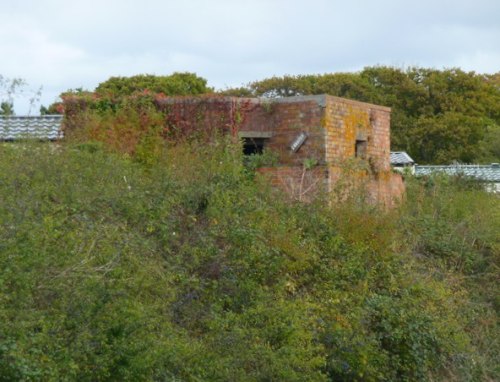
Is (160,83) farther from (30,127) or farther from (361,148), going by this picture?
(30,127)

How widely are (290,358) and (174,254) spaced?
236 cm

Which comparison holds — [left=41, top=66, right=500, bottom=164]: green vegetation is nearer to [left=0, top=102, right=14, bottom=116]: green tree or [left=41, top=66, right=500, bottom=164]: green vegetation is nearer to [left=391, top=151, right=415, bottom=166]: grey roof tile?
[left=391, top=151, right=415, bottom=166]: grey roof tile

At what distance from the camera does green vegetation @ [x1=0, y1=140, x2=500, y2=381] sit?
8461 millimetres

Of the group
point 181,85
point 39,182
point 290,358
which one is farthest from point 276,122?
point 181,85

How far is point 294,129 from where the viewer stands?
16906 millimetres

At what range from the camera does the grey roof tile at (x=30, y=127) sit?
14008mm

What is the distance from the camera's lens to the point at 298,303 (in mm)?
11609

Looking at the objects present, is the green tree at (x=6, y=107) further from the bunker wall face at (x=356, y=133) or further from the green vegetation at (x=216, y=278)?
the bunker wall face at (x=356, y=133)

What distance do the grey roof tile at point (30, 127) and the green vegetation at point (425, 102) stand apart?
30.5m

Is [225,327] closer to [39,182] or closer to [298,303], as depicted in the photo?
[298,303]

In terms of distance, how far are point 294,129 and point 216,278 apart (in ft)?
19.0

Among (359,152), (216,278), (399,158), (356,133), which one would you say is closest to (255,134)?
(356,133)

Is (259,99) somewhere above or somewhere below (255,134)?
above

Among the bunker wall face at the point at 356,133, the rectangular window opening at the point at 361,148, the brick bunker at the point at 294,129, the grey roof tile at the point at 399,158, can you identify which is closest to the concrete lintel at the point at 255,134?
the brick bunker at the point at 294,129
